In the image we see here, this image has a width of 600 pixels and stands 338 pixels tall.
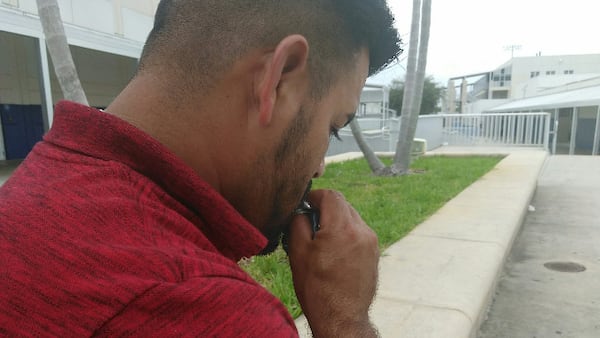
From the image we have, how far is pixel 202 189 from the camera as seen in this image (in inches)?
34.3

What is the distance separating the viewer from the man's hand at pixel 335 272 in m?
1.16

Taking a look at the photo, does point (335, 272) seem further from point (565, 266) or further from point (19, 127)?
point (19, 127)

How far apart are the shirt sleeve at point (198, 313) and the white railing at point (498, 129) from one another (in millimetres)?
16277

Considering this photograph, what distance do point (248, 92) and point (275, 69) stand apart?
80 mm

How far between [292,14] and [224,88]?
→ 0.92 feet

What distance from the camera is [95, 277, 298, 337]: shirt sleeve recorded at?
615 millimetres

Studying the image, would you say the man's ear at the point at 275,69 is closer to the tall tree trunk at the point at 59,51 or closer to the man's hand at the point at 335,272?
the man's hand at the point at 335,272

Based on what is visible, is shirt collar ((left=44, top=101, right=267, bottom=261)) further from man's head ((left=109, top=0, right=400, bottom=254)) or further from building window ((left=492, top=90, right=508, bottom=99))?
building window ((left=492, top=90, right=508, bottom=99))

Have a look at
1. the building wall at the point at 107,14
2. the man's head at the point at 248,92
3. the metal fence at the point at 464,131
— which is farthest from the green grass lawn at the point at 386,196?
the building wall at the point at 107,14

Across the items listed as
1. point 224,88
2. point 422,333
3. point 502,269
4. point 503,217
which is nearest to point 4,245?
point 224,88

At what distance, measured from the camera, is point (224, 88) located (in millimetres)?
995

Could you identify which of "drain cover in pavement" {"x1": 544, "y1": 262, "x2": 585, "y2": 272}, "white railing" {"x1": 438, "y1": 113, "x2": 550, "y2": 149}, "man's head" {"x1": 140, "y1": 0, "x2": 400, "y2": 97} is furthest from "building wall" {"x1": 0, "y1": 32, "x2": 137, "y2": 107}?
"white railing" {"x1": 438, "y1": 113, "x2": 550, "y2": 149}

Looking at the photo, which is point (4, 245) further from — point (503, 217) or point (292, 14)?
point (503, 217)

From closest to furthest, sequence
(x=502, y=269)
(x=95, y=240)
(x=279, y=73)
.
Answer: (x=95, y=240) < (x=279, y=73) < (x=502, y=269)
